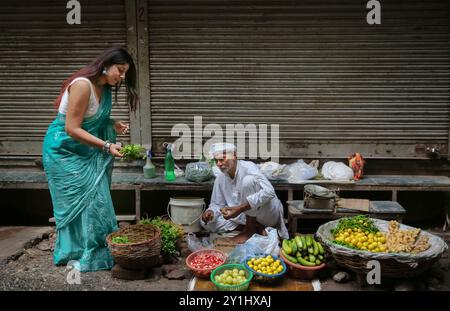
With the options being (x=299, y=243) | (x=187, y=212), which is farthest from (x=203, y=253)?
(x=299, y=243)

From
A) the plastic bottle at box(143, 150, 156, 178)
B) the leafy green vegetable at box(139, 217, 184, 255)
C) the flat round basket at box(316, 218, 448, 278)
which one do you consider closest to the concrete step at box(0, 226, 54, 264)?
the plastic bottle at box(143, 150, 156, 178)

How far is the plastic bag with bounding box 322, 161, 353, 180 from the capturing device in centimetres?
550

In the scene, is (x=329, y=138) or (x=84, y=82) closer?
(x=84, y=82)

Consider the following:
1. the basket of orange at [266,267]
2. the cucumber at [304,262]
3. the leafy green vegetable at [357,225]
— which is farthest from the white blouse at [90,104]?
the leafy green vegetable at [357,225]

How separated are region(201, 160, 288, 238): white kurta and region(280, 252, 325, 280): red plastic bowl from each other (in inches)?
32.2

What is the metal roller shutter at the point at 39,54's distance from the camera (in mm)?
5836

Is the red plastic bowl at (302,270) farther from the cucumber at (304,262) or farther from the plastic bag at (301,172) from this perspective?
the plastic bag at (301,172)

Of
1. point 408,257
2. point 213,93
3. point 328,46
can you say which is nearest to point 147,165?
point 213,93

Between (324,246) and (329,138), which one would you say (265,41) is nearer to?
(329,138)

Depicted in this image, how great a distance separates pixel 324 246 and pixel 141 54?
3.93 m

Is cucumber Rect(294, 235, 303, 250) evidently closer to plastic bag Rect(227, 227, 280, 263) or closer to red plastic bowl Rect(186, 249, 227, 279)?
plastic bag Rect(227, 227, 280, 263)

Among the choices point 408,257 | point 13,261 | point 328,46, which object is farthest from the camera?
point 328,46

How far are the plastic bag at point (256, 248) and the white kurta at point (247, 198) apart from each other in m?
0.34

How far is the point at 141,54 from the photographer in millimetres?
5867
